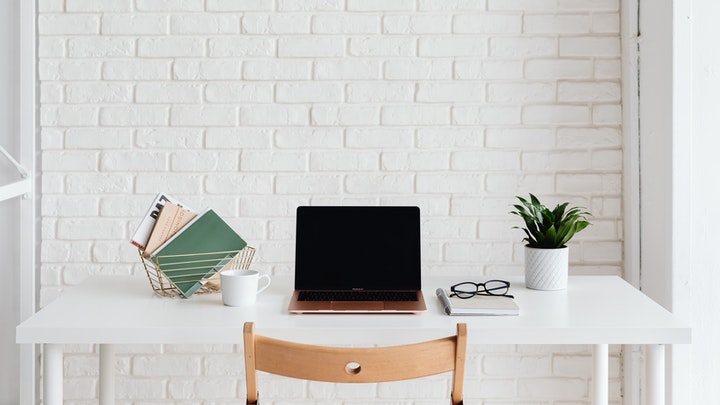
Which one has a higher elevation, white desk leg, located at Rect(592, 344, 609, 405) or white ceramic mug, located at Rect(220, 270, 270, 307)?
white ceramic mug, located at Rect(220, 270, 270, 307)

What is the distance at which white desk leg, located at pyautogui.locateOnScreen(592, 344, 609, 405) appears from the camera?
2.17 metres

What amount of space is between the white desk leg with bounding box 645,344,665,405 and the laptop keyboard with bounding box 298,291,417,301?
537 millimetres

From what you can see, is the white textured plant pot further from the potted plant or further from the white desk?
the white desk

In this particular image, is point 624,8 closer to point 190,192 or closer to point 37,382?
point 190,192

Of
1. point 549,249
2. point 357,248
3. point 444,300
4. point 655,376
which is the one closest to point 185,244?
point 357,248

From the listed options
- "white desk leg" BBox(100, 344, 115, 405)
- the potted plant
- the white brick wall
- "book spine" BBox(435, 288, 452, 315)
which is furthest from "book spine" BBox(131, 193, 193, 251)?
the potted plant

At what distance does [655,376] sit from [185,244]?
1115 mm

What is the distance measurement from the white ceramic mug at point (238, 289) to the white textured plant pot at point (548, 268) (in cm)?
70

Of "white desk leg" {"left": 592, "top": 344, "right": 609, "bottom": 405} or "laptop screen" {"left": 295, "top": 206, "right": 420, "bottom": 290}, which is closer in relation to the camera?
"laptop screen" {"left": 295, "top": 206, "right": 420, "bottom": 290}

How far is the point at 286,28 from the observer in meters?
2.49

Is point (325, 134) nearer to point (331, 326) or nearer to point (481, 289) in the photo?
point (481, 289)

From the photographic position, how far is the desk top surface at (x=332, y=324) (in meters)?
1.67

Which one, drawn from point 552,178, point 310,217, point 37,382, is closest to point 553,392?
point 552,178

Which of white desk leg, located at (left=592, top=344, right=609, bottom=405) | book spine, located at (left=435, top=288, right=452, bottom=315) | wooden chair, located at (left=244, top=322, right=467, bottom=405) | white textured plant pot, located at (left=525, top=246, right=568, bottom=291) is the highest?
white textured plant pot, located at (left=525, top=246, right=568, bottom=291)
